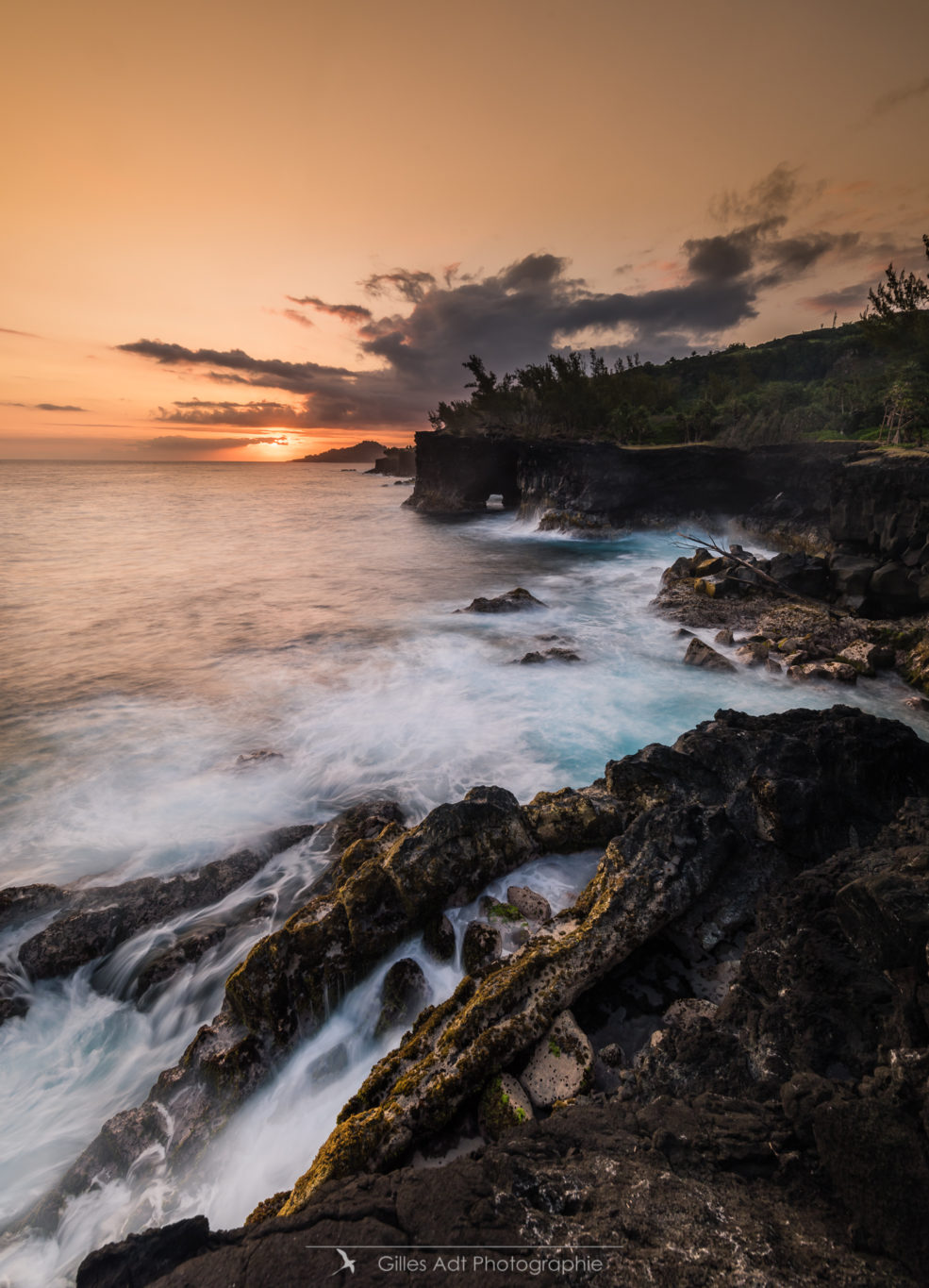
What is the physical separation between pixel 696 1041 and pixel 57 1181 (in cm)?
594

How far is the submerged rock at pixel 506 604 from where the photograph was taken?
23188 millimetres

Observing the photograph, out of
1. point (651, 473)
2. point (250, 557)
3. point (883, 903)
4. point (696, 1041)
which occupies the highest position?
point (651, 473)

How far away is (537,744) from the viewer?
473 inches

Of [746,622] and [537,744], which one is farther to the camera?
[746,622]

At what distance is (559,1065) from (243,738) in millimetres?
10693

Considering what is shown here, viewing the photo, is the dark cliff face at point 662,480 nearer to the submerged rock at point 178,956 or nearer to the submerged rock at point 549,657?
the submerged rock at point 549,657

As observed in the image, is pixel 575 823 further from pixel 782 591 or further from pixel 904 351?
pixel 904 351

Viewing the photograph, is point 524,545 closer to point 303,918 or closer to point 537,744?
point 537,744

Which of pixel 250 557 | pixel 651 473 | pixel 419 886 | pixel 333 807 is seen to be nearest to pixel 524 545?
pixel 651 473

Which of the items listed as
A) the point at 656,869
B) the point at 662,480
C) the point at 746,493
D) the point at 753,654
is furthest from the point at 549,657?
the point at 662,480

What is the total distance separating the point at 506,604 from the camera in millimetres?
23344

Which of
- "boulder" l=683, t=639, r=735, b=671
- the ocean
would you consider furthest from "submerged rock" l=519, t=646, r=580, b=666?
"boulder" l=683, t=639, r=735, b=671

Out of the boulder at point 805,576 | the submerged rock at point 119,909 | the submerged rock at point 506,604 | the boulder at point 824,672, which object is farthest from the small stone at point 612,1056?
→ the boulder at point 805,576

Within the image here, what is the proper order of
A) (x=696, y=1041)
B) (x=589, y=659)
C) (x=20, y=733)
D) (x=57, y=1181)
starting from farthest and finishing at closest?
(x=589, y=659), (x=20, y=733), (x=57, y=1181), (x=696, y=1041)
